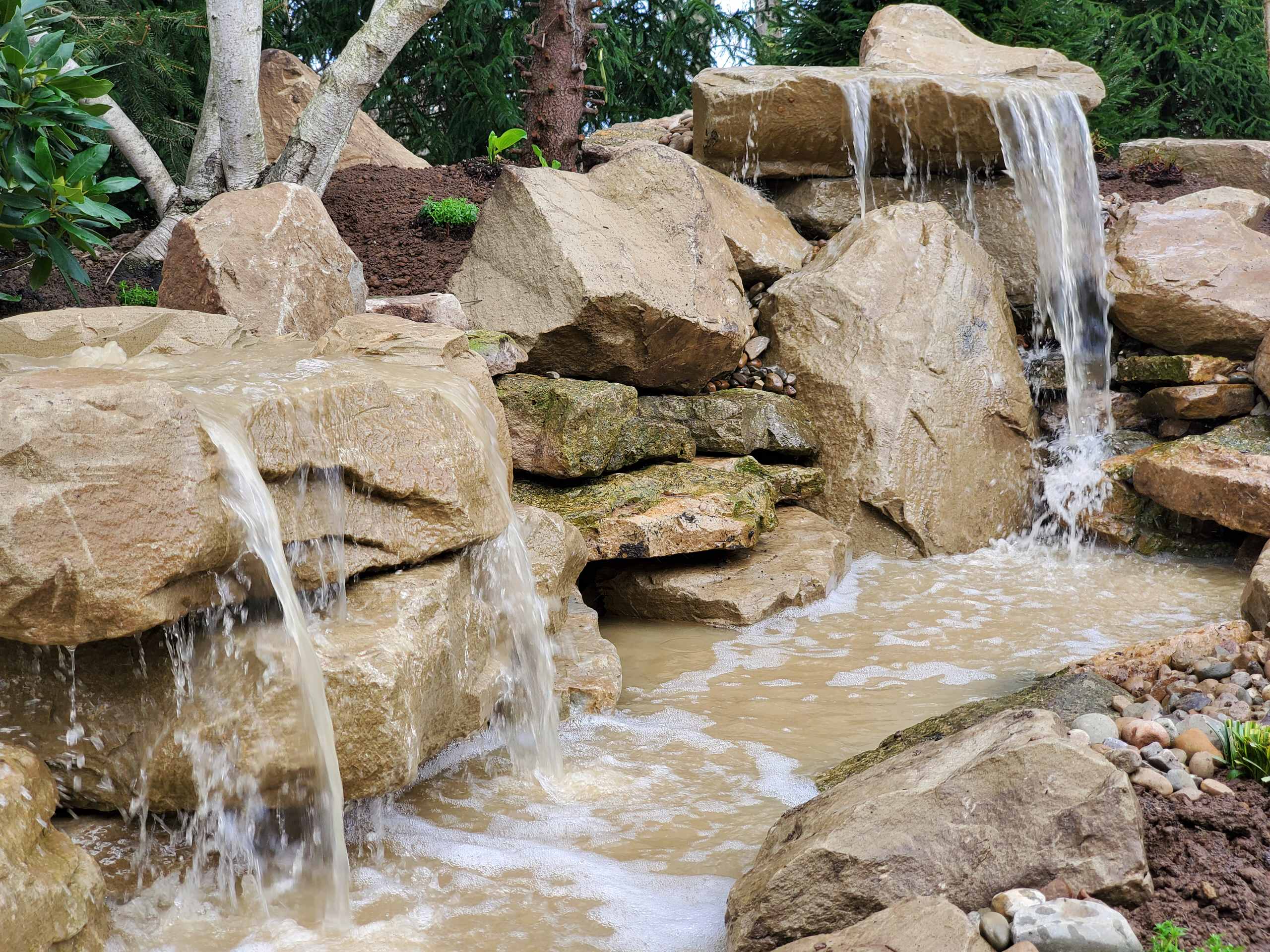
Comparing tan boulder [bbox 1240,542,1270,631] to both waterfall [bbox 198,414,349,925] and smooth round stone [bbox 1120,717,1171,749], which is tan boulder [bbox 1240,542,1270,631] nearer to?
smooth round stone [bbox 1120,717,1171,749]

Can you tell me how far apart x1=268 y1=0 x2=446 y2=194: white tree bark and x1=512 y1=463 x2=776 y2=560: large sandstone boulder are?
262 cm

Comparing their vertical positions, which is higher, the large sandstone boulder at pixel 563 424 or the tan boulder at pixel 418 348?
the tan boulder at pixel 418 348

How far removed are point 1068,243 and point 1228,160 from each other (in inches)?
122

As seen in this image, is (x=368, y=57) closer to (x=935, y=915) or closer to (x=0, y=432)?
(x=0, y=432)

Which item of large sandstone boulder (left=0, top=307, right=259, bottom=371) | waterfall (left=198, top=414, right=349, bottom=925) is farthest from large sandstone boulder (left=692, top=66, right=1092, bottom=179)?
waterfall (left=198, top=414, right=349, bottom=925)

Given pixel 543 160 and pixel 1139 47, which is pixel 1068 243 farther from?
pixel 1139 47

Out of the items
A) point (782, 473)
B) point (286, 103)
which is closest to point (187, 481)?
point (782, 473)

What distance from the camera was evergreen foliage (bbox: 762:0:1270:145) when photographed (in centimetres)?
1110

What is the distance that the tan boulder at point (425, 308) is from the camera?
235 inches

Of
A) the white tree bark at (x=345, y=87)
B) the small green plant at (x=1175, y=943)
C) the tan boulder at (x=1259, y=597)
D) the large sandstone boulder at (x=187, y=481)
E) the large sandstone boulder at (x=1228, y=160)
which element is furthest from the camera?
the large sandstone boulder at (x=1228, y=160)

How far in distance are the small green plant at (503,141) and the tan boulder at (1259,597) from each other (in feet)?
19.3

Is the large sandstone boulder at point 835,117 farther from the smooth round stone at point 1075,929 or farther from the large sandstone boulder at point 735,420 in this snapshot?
the smooth round stone at point 1075,929

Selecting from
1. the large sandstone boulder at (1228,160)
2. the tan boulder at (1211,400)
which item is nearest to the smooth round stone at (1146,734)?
the tan boulder at (1211,400)

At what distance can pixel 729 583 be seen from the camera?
6.17m
